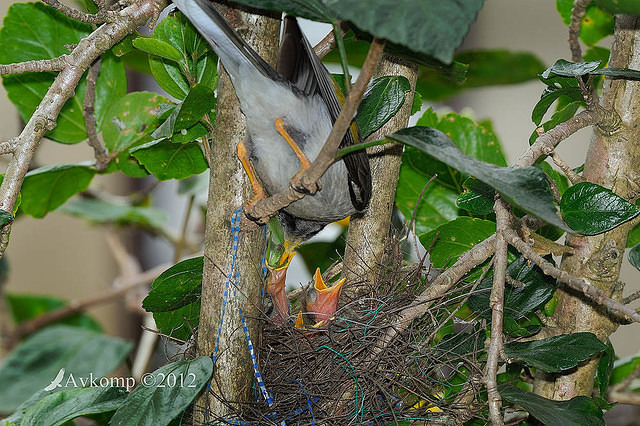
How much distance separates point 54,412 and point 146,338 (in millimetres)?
971

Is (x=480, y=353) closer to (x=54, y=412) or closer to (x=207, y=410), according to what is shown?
(x=207, y=410)

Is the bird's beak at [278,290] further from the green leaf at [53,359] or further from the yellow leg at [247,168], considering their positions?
the green leaf at [53,359]

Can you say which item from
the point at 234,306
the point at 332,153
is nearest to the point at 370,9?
the point at 332,153

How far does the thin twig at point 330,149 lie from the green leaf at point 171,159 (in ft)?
0.97

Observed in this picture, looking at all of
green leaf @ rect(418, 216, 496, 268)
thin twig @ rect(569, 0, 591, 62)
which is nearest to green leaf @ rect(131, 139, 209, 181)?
green leaf @ rect(418, 216, 496, 268)

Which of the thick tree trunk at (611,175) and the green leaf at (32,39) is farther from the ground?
the green leaf at (32,39)

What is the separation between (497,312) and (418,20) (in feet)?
1.32

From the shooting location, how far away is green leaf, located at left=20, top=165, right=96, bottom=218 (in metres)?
1.26

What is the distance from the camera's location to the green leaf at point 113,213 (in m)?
1.87

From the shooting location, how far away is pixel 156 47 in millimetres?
932

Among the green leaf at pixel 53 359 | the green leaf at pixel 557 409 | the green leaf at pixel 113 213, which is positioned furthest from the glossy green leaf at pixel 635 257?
the green leaf at pixel 113 213

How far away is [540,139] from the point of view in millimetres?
876

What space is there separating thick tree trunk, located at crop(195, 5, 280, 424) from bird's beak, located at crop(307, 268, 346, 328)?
12.5 inches

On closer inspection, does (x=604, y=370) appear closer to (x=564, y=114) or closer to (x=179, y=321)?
(x=564, y=114)
